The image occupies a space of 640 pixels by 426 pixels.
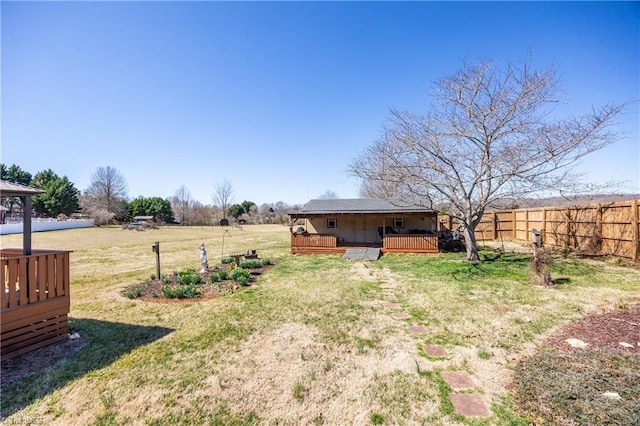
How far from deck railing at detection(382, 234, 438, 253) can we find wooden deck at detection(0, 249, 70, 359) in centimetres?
1234

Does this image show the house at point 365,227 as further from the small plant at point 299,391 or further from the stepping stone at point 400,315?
the small plant at point 299,391

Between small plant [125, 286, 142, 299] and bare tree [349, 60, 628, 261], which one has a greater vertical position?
bare tree [349, 60, 628, 261]

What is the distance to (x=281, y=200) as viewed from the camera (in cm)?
8606

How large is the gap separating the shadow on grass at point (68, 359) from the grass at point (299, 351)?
2cm

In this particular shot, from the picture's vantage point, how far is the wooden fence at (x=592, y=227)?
9266 mm

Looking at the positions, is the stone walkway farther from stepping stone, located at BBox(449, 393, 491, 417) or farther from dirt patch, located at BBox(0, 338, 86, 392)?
dirt patch, located at BBox(0, 338, 86, 392)

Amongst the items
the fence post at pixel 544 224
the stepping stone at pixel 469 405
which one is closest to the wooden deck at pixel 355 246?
the fence post at pixel 544 224

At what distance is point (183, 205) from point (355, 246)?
56.3 meters

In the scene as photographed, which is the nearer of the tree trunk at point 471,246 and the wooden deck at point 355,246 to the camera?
the tree trunk at point 471,246

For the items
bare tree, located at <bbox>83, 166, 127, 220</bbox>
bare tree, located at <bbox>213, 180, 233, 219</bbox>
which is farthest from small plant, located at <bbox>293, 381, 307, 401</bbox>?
bare tree, located at <bbox>213, 180, 233, 219</bbox>

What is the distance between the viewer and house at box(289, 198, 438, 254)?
13.9 m

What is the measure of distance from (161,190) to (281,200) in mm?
38315

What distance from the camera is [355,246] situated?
15.4 meters

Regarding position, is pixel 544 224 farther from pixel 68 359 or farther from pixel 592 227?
pixel 68 359
